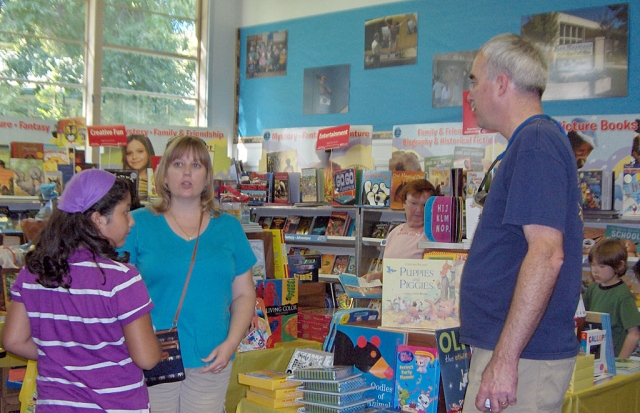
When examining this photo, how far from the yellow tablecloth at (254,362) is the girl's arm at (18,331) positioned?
1.38 meters

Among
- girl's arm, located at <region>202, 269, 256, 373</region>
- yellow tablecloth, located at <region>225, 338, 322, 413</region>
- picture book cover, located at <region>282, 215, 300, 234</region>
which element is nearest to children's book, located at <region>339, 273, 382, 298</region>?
yellow tablecloth, located at <region>225, 338, 322, 413</region>

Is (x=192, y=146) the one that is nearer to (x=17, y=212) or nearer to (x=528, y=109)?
(x=528, y=109)

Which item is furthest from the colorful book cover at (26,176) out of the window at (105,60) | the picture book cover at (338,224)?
the picture book cover at (338,224)

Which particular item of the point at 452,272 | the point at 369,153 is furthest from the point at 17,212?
the point at 452,272

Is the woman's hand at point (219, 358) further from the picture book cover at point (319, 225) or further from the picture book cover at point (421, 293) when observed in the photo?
the picture book cover at point (319, 225)

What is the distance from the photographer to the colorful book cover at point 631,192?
18.5 feet

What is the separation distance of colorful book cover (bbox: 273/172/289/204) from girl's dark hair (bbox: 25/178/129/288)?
19.8 feet

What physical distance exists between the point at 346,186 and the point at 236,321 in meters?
4.70

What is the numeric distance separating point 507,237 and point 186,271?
115 centimetres

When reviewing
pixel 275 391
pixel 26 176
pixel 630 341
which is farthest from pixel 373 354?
pixel 26 176

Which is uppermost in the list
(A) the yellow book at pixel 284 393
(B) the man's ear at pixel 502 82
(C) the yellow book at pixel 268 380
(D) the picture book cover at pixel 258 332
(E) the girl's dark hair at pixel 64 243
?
(B) the man's ear at pixel 502 82

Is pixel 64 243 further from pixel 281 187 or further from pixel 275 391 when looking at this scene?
pixel 281 187

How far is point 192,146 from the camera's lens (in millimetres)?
2562

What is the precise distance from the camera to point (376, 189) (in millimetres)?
7016
